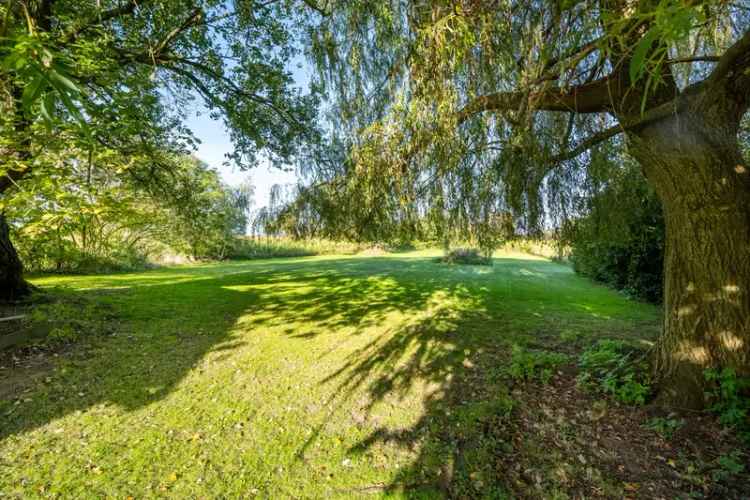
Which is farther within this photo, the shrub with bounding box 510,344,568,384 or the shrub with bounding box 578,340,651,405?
the shrub with bounding box 510,344,568,384

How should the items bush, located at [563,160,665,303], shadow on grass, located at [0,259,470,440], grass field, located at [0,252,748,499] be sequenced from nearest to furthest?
grass field, located at [0,252,748,499]
shadow on grass, located at [0,259,470,440]
bush, located at [563,160,665,303]

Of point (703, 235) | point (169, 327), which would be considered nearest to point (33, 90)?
point (703, 235)

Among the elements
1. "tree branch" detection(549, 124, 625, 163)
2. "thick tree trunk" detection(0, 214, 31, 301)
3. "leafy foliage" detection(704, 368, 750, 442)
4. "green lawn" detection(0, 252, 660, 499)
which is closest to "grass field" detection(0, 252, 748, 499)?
Answer: "green lawn" detection(0, 252, 660, 499)

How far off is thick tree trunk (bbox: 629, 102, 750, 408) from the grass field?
0.67 meters

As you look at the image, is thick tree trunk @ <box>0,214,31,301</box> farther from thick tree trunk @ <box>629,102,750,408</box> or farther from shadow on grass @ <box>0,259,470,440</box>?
thick tree trunk @ <box>629,102,750,408</box>

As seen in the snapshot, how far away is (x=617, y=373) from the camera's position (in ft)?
9.99

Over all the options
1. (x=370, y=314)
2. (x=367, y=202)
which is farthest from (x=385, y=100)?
(x=370, y=314)

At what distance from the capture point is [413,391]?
3279mm

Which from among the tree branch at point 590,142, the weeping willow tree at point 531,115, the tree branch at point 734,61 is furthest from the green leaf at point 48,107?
the tree branch at point 590,142

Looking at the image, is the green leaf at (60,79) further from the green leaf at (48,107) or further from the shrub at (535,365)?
the shrub at (535,365)

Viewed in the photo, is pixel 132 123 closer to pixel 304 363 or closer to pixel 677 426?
pixel 304 363

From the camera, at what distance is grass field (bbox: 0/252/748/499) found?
2115 millimetres

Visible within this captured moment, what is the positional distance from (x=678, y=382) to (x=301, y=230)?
3334 millimetres

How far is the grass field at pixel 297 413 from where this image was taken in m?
2.12
